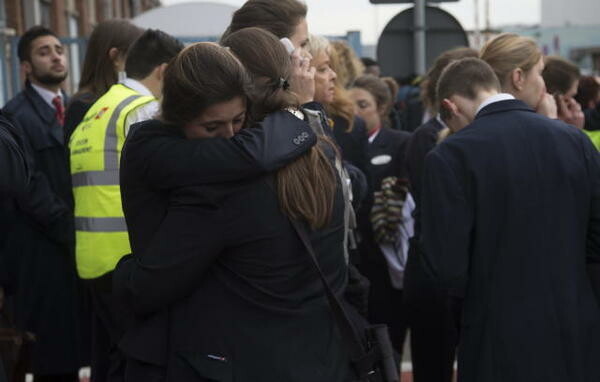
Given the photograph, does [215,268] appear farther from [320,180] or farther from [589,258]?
[589,258]

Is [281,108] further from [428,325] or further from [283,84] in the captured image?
[428,325]

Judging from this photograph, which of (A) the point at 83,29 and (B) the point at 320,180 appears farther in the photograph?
(A) the point at 83,29

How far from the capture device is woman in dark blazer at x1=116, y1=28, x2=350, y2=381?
8.05 feet

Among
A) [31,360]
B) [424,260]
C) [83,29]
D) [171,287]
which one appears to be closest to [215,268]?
[171,287]

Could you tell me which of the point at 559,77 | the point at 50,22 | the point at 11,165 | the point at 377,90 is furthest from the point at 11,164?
the point at 50,22

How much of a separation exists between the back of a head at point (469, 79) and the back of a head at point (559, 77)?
4.11ft

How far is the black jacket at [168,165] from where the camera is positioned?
245cm

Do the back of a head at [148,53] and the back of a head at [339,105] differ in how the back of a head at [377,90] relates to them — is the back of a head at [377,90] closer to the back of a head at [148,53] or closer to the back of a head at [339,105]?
the back of a head at [339,105]

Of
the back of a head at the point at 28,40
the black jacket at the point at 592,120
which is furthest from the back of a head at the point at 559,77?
the back of a head at the point at 28,40

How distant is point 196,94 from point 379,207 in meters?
2.71

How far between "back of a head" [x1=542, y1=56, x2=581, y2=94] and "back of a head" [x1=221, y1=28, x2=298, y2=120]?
2380 mm

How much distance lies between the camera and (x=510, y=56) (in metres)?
3.91

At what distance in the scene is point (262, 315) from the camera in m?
2.51

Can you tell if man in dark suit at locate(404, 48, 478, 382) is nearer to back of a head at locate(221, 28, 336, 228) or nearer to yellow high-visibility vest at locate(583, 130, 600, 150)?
yellow high-visibility vest at locate(583, 130, 600, 150)
